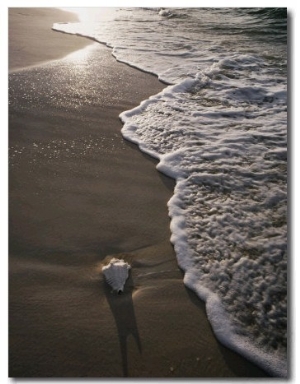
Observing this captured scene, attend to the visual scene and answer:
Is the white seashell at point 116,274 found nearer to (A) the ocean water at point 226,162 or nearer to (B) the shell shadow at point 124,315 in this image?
(B) the shell shadow at point 124,315

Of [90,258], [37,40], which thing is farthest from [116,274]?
[37,40]

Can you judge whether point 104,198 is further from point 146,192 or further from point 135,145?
point 135,145

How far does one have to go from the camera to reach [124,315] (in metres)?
1.72

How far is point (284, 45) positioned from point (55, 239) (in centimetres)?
513

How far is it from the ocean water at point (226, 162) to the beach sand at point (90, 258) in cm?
12

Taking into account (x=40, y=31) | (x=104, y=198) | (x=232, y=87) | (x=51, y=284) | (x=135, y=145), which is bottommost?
(x=51, y=284)

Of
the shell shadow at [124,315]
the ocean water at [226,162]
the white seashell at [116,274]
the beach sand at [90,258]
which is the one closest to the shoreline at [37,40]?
the ocean water at [226,162]

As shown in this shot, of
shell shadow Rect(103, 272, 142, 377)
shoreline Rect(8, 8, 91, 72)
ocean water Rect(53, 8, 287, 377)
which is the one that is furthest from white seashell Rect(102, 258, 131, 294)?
shoreline Rect(8, 8, 91, 72)

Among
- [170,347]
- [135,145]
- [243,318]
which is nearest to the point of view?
[170,347]

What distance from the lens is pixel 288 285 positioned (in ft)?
6.38

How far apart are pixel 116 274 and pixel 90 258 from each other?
0.23m

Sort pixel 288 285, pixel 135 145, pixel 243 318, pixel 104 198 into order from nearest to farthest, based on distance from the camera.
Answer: pixel 243 318 < pixel 288 285 < pixel 104 198 < pixel 135 145

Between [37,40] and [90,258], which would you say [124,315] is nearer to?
[90,258]
